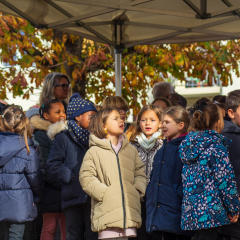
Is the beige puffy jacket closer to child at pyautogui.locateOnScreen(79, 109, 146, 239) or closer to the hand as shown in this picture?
child at pyautogui.locateOnScreen(79, 109, 146, 239)

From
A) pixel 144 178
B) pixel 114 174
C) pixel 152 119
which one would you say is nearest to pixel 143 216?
pixel 144 178

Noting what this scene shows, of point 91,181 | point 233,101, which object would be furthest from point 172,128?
point 91,181

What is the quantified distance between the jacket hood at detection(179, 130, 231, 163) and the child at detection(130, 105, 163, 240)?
32.5 inches

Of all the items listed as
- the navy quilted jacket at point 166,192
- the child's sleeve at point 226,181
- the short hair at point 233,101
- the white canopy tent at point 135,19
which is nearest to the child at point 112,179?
the navy quilted jacket at point 166,192

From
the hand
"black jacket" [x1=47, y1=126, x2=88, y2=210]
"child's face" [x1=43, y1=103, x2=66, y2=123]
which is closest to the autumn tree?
"child's face" [x1=43, y1=103, x2=66, y2=123]

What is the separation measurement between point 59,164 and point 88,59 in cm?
510

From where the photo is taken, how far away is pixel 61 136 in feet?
12.8

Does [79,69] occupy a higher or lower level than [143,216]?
higher

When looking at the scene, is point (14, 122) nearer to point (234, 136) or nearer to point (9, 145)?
point (9, 145)

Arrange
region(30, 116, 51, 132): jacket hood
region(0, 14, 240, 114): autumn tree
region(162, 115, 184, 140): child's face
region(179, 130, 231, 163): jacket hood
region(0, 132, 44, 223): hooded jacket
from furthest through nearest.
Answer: region(0, 14, 240, 114): autumn tree
region(30, 116, 51, 132): jacket hood
region(0, 132, 44, 223): hooded jacket
region(162, 115, 184, 140): child's face
region(179, 130, 231, 163): jacket hood

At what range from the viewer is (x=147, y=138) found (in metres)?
4.06

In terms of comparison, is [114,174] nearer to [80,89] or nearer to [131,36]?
[131,36]

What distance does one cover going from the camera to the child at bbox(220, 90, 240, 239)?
3.17 metres

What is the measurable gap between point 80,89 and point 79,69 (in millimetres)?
506
